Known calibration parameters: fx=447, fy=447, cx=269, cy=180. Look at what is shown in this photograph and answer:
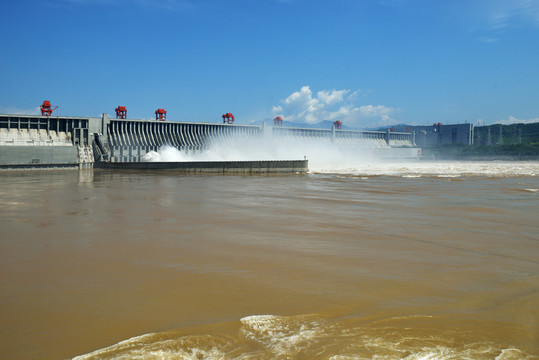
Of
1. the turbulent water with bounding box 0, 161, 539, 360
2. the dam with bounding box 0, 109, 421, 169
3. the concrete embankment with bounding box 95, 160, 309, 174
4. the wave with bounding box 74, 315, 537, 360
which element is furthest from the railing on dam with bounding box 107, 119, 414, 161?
the wave with bounding box 74, 315, 537, 360

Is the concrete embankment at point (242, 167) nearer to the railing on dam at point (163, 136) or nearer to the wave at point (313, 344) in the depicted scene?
the railing on dam at point (163, 136)

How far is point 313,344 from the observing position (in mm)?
3580

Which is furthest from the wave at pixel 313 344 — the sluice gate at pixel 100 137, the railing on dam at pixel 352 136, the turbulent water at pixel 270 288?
the railing on dam at pixel 352 136

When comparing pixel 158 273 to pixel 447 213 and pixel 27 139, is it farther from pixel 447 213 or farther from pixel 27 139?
pixel 27 139

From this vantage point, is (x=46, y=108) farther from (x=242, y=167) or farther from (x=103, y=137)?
(x=242, y=167)

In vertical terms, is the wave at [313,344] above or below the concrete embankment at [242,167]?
below

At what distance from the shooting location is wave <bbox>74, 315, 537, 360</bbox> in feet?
11.0

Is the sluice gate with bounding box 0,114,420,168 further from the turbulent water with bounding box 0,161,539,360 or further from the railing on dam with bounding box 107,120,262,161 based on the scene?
A: the turbulent water with bounding box 0,161,539,360

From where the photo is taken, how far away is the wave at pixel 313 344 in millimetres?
3365

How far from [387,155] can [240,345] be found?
78408 mm

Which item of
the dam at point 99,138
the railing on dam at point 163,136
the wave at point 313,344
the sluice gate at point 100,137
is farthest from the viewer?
the railing on dam at point 163,136

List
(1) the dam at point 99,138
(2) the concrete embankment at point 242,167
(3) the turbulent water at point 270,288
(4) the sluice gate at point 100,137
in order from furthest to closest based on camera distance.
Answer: (4) the sluice gate at point 100,137
(1) the dam at point 99,138
(2) the concrete embankment at point 242,167
(3) the turbulent water at point 270,288

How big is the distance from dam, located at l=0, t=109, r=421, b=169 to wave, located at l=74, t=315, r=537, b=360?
3912cm

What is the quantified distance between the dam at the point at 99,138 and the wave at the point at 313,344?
39.1 meters
